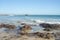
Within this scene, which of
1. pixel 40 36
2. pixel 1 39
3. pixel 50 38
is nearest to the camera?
pixel 1 39

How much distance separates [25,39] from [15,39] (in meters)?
0.78

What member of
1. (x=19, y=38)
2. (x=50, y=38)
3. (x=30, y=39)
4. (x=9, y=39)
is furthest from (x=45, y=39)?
(x=9, y=39)

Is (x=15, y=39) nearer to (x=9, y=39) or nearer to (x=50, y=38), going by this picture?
(x=9, y=39)

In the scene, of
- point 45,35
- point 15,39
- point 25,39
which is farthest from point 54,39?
point 15,39

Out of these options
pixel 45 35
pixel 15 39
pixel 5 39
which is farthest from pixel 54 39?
pixel 5 39

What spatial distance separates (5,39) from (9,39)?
312mm

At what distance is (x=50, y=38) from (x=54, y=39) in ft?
1.37

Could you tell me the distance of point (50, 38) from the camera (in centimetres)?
1188

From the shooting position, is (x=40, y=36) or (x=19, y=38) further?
(x=40, y=36)

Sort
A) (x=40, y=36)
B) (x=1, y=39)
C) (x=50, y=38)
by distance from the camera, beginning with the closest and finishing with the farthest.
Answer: (x=1, y=39) → (x=50, y=38) → (x=40, y=36)

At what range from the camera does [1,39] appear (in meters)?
11.2

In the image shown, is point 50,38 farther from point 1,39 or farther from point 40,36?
point 1,39

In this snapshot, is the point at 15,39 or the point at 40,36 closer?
the point at 15,39

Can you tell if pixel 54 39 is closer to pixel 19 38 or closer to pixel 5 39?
pixel 19 38
